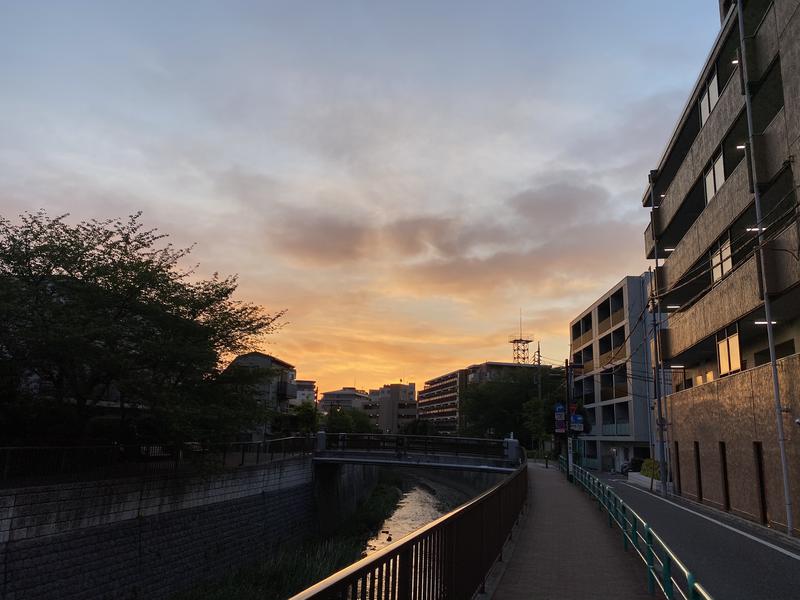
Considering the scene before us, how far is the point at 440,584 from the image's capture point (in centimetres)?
514

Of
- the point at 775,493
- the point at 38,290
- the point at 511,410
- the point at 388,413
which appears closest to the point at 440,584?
the point at 775,493

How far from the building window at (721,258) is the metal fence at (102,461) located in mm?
18682

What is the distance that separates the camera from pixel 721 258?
2038 cm

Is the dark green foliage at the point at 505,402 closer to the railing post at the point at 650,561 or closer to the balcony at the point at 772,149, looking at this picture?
the balcony at the point at 772,149

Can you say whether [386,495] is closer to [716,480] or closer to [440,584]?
[716,480]

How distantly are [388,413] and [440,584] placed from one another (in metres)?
147

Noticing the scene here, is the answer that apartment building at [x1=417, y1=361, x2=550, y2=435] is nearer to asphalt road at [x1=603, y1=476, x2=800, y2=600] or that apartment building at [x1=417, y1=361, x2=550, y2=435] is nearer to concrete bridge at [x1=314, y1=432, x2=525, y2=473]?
concrete bridge at [x1=314, y1=432, x2=525, y2=473]

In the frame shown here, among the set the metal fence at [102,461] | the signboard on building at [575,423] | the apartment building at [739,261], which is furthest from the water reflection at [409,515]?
the apartment building at [739,261]

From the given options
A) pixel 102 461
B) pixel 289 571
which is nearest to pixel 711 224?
pixel 289 571

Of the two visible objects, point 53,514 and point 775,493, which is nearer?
point 53,514

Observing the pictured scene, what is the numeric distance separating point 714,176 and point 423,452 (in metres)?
21.7

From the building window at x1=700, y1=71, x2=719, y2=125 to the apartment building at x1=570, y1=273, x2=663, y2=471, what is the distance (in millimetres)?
23607

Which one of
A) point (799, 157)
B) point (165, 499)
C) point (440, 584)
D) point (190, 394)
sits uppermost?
point (799, 157)

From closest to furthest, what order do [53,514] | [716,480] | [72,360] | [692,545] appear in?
[692,545]
[53,514]
[72,360]
[716,480]
